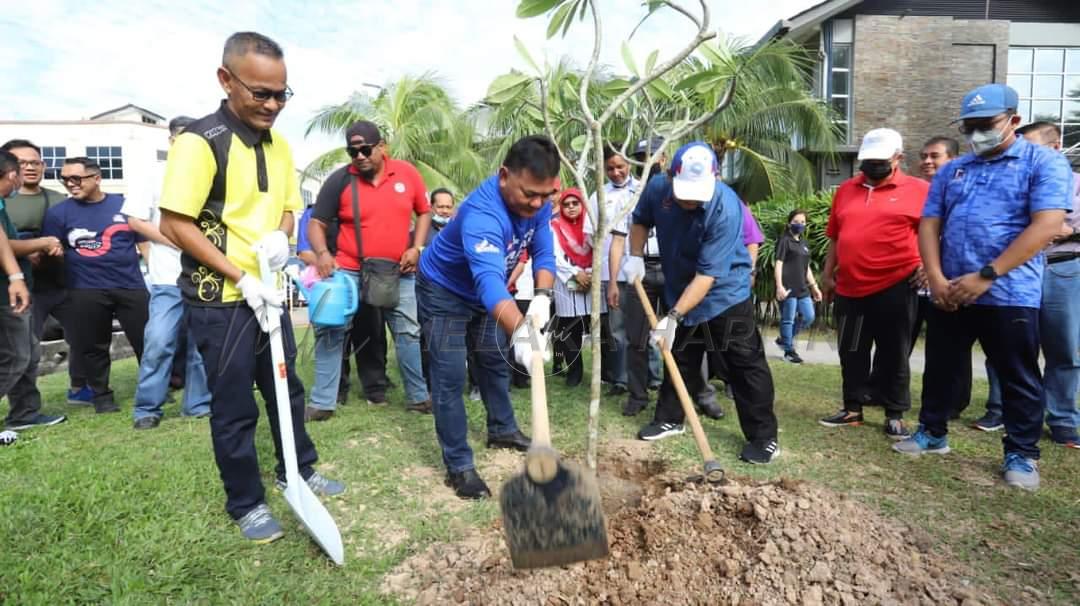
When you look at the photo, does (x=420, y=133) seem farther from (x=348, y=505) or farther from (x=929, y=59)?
(x=348, y=505)

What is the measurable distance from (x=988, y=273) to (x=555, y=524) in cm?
258

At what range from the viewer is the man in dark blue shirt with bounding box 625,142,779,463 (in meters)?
3.37

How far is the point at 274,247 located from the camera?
2576 millimetres

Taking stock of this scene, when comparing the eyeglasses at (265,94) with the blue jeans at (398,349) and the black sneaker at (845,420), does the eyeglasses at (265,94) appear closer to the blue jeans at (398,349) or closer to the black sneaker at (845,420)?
the blue jeans at (398,349)

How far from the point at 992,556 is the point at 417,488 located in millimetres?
2535

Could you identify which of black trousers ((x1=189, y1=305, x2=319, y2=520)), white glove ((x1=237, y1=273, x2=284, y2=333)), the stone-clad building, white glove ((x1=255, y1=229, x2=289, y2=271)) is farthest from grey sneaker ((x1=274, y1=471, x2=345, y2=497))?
the stone-clad building

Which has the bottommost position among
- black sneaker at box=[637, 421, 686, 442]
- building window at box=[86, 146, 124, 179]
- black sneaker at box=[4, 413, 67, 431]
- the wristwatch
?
black sneaker at box=[4, 413, 67, 431]

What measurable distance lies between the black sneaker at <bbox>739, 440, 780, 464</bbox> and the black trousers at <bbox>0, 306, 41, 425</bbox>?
4.54 metres

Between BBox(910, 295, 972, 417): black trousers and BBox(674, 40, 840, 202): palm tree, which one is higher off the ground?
BBox(674, 40, 840, 202): palm tree

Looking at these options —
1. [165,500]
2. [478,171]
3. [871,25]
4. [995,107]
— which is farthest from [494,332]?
[478,171]

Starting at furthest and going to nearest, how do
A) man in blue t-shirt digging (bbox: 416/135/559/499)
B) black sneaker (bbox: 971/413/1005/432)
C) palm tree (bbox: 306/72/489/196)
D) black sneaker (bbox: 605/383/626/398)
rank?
palm tree (bbox: 306/72/489/196)
black sneaker (bbox: 605/383/626/398)
black sneaker (bbox: 971/413/1005/432)
man in blue t-shirt digging (bbox: 416/135/559/499)

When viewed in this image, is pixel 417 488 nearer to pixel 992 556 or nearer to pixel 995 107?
pixel 992 556

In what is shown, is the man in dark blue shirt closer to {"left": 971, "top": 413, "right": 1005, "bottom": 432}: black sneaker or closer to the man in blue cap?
the man in blue cap

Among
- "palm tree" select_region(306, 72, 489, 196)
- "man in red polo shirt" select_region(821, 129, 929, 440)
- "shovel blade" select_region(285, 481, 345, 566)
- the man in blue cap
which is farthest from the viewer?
"palm tree" select_region(306, 72, 489, 196)
